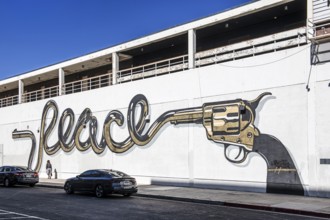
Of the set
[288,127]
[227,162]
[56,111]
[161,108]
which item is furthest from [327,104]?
[56,111]

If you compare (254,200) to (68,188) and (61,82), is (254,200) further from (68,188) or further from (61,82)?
(61,82)

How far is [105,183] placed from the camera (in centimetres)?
1962

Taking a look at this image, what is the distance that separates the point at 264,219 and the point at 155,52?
67.9 feet

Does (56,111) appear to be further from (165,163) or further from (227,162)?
(227,162)

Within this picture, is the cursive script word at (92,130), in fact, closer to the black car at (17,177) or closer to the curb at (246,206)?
the black car at (17,177)

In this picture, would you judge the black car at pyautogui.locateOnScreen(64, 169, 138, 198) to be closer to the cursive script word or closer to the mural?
the mural

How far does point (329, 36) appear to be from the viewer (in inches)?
711

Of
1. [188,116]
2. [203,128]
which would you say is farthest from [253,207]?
[188,116]

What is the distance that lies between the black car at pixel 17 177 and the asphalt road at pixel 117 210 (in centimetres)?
804

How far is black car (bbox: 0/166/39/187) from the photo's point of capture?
86.3 feet

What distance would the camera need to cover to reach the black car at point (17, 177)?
26.3m

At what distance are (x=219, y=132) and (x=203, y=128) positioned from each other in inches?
43.6

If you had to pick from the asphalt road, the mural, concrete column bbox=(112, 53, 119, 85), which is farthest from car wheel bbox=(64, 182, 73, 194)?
concrete column bbox=(112, 53, 119, 85)

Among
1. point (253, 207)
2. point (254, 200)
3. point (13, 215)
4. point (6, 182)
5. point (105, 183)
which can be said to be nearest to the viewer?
Answer: point (13, 215)
